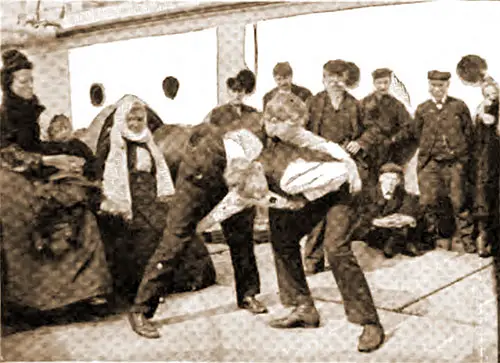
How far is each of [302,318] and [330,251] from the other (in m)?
0.35

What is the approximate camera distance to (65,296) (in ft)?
11.1

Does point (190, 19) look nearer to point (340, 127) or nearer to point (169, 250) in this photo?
point (340, 127)

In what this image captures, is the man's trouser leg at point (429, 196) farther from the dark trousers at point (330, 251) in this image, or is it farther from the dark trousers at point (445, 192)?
the dark trousers at point (330, 251)

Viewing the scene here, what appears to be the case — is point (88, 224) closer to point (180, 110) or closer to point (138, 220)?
point (138, 220)

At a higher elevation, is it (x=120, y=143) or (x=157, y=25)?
(x=157, y=25)

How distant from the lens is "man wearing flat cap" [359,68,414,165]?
3303 millimetres

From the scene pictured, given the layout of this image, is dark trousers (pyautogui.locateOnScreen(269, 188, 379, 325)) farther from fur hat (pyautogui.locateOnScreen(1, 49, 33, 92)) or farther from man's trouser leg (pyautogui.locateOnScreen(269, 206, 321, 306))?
fur hat (pyautogui.locateOnScreen(1, 49, 33, 92))

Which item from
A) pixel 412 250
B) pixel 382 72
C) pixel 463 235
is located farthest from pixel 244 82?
pixel 463 235

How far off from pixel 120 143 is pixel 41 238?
1.88ft

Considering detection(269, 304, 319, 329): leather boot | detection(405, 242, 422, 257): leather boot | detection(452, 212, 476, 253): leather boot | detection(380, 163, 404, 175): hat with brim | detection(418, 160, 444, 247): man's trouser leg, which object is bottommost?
detection(269, 304, 319, 329): leather boot

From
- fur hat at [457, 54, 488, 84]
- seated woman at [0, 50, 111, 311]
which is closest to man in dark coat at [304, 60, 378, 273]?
fur hat at [457, 54, 488, 84]

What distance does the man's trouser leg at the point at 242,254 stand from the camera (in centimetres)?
335

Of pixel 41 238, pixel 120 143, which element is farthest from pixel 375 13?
pixel 41 238

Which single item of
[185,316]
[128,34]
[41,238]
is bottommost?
[185,316]
